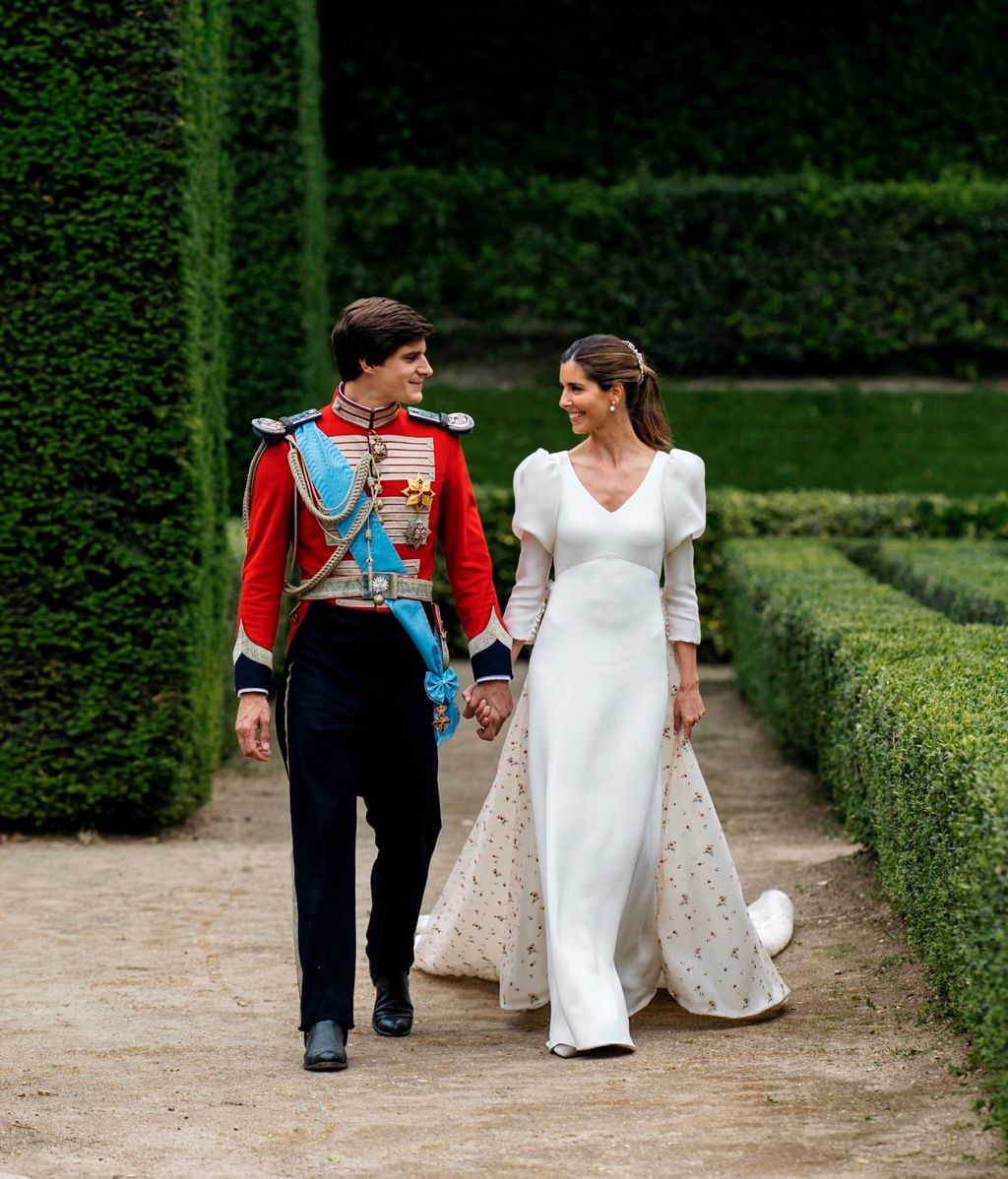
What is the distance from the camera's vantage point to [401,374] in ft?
14.2

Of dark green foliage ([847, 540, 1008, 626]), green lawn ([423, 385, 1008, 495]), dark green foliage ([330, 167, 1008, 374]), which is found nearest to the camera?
dark green foliage ([847, 540, 1008, 626])

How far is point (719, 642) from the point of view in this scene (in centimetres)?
1440

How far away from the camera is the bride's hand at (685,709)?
463 cm

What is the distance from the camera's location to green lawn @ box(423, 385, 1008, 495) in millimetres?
18047

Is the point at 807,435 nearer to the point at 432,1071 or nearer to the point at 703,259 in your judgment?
the point at 703,259

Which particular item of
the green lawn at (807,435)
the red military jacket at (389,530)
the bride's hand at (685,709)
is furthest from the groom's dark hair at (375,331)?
the green lawn at (807,435)

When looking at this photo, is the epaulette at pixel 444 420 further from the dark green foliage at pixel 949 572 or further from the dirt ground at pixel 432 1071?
the dark green foliage at pixel 949 572

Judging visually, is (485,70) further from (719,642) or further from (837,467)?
(719,642)

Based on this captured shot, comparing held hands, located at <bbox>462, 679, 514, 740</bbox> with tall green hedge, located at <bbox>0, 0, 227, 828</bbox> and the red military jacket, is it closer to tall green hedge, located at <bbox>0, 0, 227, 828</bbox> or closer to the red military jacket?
the red military jacket

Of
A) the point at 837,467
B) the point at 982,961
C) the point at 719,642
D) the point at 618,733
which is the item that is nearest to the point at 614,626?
the point at 618,733

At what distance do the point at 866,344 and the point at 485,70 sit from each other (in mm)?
5569

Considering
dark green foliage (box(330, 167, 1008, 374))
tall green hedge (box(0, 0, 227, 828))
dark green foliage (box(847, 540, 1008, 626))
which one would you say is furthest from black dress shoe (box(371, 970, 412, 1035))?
dark green foliage (box(330, 167, 1008, 374))

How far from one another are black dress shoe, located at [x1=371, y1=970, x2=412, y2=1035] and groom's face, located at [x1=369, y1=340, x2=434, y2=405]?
60.5 inches

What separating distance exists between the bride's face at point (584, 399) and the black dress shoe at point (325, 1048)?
165 centimetres
